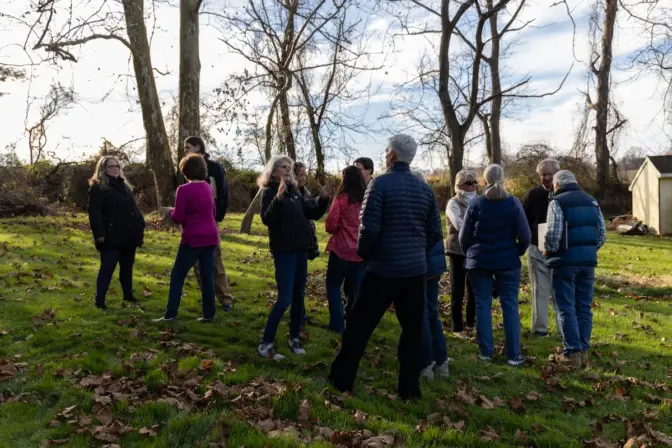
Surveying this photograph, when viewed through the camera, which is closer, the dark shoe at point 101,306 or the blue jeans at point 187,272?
the blue jeans at point 187,272

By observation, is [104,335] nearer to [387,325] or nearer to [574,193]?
[387,325]

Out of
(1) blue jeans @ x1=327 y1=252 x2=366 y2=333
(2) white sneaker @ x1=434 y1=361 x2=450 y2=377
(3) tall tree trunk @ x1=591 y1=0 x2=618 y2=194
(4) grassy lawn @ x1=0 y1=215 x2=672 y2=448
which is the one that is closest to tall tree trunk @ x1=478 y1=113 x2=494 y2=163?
(3) tall tree trunk @ x1=591 y1=0 x2=618 y2=194

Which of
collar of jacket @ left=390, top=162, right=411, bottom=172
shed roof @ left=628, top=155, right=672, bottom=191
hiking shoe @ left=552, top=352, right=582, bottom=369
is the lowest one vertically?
hiking shoe @ left=552, top=352, right=582, bottom=369

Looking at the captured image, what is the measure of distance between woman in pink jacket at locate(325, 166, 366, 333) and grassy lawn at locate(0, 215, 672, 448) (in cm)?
80

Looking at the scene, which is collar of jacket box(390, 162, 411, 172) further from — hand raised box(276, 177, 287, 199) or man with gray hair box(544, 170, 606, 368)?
man with gray hair box(544, 170, 606, 368)

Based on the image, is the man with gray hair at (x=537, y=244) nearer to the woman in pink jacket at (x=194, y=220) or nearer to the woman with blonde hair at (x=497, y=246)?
the woman with blonde hair at (x=497, y=246)

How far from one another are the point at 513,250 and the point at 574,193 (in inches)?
38.7

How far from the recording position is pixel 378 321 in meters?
4.68

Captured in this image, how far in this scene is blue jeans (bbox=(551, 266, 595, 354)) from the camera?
608 cm

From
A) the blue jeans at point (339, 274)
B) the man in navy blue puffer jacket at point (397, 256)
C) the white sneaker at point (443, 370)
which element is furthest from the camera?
the blue jeans at point (339, 274)

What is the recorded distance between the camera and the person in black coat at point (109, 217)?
706cm

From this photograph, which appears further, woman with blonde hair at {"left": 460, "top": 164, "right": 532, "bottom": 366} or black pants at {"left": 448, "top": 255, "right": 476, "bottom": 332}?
black pants at {"left": 448, "top": 255, "right": 476, "bottom": 332}

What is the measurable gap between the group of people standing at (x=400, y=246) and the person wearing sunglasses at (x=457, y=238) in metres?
0.02

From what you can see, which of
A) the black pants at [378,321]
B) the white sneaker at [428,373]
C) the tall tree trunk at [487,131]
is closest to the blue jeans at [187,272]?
the black pants at [378,321]
